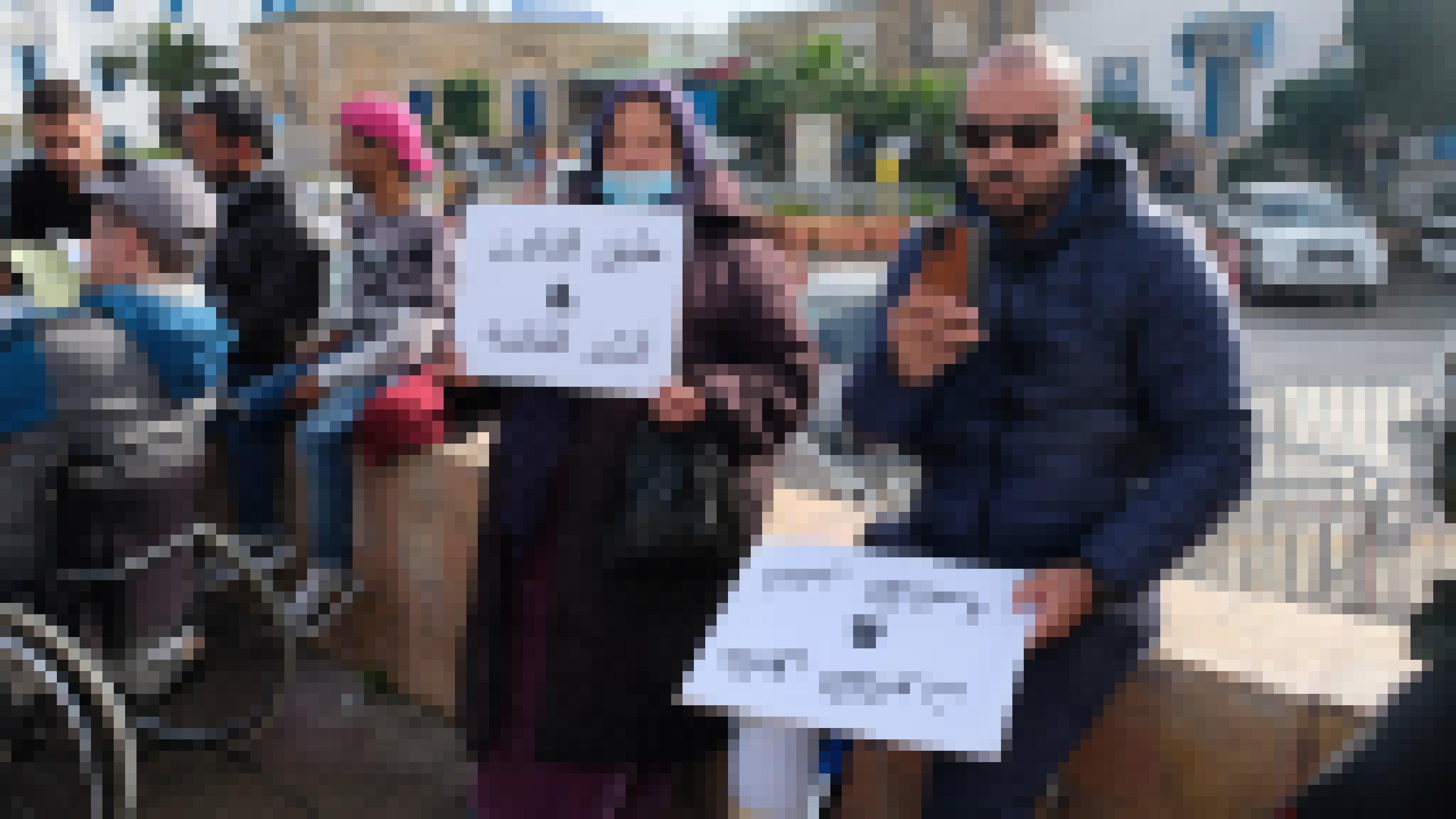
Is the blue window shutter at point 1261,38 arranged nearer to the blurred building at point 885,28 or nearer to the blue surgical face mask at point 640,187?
the blurred building at point 885,28

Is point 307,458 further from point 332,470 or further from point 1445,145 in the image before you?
point 1445,145

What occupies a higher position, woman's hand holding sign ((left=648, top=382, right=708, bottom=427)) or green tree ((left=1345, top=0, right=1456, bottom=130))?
green tree ((left=1345, top=0, right=1456, bottom=130))

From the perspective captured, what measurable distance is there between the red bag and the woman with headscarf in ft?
5.13

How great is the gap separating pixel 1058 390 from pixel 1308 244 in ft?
63.7

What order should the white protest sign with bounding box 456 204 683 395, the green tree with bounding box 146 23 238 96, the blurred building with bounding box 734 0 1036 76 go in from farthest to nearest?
1. the blurred building with bounding box 734 0 1036 76
2. the green tree with bounding box 146 23 238 96
3. the white protest sign with bounding box 456 204 683 395

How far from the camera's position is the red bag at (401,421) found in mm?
4051

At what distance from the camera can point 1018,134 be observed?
1.91 m

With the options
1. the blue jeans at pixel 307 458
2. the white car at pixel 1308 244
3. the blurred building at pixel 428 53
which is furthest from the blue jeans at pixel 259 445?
the blurred building at pixel 428 53

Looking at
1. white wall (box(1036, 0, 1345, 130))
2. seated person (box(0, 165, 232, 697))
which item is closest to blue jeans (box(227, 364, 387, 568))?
seated person (box(0, 165, 232, 697))

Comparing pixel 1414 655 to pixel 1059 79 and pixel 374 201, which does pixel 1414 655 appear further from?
pixel 374 201

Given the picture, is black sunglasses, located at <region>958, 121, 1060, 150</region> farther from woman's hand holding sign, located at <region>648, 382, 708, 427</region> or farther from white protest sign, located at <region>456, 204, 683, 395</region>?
woman's hand holding sign, located at <region>648, 382, 708, 427</region>

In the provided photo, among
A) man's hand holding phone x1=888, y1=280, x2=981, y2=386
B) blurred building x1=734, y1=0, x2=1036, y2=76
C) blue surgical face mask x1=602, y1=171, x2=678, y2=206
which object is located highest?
blurred building x1=734, y1=0, x2=1036, y2=76

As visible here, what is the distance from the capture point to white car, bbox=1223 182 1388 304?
19.1 m

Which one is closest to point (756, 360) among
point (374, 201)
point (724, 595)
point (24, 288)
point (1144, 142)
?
point (724, 595)
